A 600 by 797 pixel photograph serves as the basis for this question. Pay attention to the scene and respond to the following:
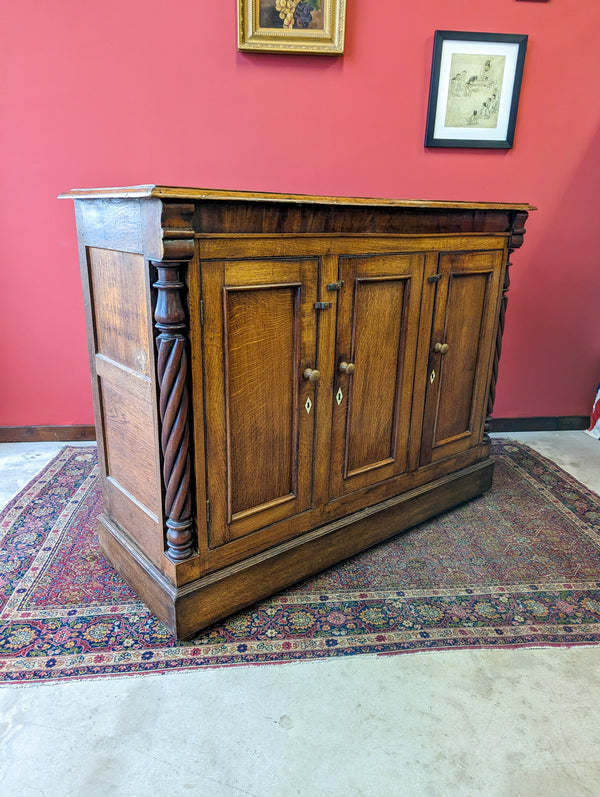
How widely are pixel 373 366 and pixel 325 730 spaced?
1.17 meters

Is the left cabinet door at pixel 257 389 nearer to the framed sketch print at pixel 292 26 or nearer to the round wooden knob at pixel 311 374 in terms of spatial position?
the round wooden knob at pixel 311 374

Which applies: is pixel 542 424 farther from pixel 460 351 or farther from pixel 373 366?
pixel 373 366

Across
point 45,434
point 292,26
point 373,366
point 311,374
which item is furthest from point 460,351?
point 45,434

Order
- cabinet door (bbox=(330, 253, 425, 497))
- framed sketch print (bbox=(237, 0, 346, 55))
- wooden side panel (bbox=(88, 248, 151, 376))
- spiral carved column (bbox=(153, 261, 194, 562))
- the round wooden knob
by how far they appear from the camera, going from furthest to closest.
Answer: framed sketch print (bbox=(237, 0, 346, 55)) → cabinet door (bbox=(330, 253, 425, 497)) → the round wooden knob → wooden side panel (bbox=(88, 248, 151, 376)) → spiral carved column (bbox=(153, 261, 194, 562))

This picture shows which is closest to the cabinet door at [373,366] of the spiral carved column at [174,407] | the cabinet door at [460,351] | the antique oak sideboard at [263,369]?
the antique oak sideboard at [263,369]

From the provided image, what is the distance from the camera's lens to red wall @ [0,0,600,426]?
2.60 metres

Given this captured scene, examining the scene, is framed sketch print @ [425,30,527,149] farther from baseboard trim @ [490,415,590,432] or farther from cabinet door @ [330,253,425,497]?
baseboard trim @ [490,415,590,432]

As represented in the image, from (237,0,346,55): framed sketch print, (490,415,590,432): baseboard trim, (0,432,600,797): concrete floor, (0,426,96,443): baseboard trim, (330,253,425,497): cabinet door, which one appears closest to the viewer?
(0,432,600,797): concrete floor

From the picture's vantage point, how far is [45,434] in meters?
3.13

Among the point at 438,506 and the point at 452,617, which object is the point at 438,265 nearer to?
the point at 438,506

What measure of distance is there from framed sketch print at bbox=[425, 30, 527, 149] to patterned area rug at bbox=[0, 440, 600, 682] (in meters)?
1.94

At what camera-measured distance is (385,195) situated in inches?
117

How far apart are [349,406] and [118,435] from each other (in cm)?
80

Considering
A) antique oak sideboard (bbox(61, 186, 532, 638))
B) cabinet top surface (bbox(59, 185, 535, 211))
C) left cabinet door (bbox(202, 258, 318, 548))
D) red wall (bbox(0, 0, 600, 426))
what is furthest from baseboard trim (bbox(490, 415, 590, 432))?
left cabinet door (bbox(202, 258, 318, 548))
